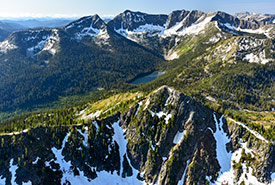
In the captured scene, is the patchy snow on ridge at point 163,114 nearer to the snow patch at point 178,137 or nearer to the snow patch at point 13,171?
the snow patch at point 178,137

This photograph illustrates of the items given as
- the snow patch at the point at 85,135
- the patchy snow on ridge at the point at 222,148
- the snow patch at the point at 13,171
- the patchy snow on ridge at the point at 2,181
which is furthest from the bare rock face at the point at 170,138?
the patchy snow on ridge at the point at 2,181

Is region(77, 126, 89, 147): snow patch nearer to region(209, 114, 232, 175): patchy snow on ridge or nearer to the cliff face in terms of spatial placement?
the cliff face

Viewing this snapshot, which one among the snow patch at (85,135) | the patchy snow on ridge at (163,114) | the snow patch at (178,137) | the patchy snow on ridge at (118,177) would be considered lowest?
the patchy snow on ridge at (118,177)

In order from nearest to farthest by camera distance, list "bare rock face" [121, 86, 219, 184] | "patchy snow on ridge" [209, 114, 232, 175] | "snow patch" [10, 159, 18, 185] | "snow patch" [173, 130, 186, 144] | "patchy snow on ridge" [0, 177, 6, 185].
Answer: "patchy snow on ridge" [0, 177, 6, 185] < "snow patch" [10, 159, 18, 185] < "bare rock face" [121, 86, 219, 184] < "patchy snow on ridge" [209, 114, 232, 175] < "snow patch" [173, 130, 186, 144]

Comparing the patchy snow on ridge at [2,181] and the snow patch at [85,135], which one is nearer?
the patchy snow on ridge at [2,181]

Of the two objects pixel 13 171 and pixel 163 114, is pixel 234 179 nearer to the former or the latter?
pixel 163 114

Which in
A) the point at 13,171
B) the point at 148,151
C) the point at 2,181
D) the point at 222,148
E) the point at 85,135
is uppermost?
the point at 222,148

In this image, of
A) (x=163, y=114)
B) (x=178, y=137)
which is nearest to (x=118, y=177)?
(x=178, y=137)

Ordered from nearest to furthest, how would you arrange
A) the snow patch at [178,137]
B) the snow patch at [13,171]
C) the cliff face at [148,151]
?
the snow patch at [13,171]
the cliff face at [148,151]
the snow patch at [178,137]

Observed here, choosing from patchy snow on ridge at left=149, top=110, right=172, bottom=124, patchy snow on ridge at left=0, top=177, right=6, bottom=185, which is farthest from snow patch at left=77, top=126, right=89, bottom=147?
patchy snow on ridge at left=149, top=110, right=172, bottom=124
